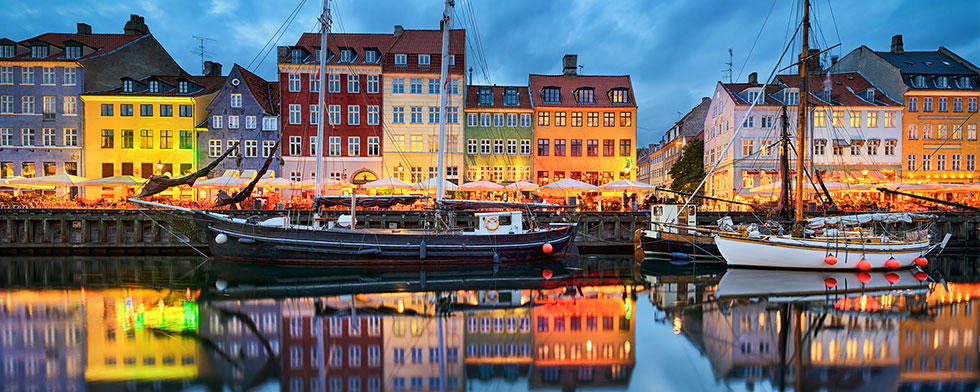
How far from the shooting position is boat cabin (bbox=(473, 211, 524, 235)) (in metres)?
24.9

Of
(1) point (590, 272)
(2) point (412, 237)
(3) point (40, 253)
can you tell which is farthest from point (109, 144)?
(1) point (590, 272)

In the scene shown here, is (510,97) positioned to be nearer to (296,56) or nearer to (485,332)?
(296,56)

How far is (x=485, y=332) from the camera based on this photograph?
13.6 m

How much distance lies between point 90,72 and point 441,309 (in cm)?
4193

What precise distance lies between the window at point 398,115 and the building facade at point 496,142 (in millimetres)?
4962

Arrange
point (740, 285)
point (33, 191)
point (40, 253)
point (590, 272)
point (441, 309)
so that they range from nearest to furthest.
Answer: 1. point (441, 309)
2. point (740, 285)
3. point (590, 272)
4. point (40, 253)
5. point (33, 191)

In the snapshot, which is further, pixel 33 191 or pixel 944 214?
pixel 33 191

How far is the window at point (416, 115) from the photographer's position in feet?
146

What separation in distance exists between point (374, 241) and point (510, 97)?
2513 cm

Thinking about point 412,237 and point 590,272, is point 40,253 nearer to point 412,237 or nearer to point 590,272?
point 412,237

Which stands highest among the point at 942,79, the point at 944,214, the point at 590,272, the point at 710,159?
the point at 942,79

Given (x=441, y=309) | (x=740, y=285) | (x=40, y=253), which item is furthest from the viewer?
(x=40, y=253)

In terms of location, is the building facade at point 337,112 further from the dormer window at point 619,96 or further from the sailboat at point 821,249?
the sailboat at point 821,249

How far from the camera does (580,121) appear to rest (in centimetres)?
4534
